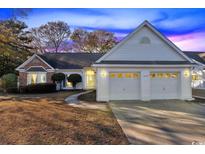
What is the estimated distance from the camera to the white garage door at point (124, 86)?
13.7 m

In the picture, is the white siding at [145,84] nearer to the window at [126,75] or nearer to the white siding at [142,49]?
the window at [126,75]

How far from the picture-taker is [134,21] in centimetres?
1393

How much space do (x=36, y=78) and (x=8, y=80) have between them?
254 cm

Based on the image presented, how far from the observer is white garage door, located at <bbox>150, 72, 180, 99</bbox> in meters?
14.0

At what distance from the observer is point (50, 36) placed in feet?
59.5

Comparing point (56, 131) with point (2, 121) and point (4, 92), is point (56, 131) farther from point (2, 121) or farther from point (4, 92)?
point (4, 92)

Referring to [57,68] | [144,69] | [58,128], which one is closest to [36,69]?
[57,68]

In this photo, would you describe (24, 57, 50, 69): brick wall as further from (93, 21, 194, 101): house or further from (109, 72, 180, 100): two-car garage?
(109, 72, 180, 100): two-car garage

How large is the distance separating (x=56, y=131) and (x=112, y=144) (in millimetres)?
1894

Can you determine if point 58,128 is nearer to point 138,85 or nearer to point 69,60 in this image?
point 138,85

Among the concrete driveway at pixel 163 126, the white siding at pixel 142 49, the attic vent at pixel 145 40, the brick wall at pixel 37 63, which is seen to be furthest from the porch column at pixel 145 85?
the brick wall at pixel 37 63

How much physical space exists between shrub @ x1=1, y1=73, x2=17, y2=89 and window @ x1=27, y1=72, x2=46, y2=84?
1.36 metres

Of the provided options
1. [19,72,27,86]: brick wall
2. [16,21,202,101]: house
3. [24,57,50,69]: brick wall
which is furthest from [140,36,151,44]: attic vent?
[24,57,50,69]: brick wall
